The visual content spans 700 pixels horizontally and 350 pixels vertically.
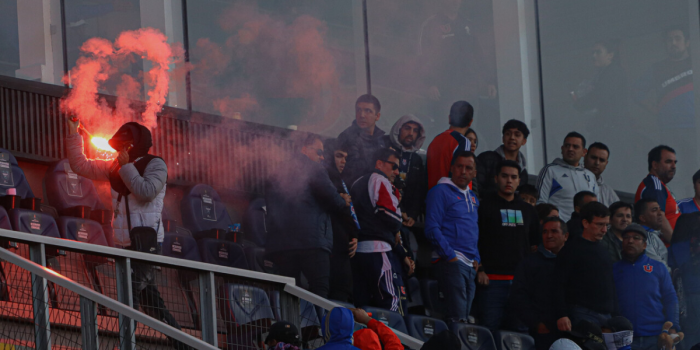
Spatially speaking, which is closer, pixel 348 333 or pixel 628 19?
pixel 348 333

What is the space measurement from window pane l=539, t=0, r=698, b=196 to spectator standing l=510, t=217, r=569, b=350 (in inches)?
162

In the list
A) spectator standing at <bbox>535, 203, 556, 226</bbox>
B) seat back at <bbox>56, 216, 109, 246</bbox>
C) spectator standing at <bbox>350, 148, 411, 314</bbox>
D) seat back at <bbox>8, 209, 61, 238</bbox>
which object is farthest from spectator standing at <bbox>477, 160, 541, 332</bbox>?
seat back at <bbox>8, 209, 61, 238</bbox>

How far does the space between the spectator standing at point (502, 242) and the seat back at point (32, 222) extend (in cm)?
271

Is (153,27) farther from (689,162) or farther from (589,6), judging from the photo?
(689,162)

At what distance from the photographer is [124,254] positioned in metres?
3.97

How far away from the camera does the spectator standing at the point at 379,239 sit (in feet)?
18.3

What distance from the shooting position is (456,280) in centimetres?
569

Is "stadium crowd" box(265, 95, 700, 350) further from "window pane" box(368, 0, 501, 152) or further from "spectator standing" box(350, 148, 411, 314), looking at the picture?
"window pane" box(368, 0, 501, 152)

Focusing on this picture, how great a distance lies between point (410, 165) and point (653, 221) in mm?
1846

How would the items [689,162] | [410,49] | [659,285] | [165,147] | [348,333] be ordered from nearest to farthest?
[348,333]
[659,285]
[165,147]
[410,49]
[689,162]

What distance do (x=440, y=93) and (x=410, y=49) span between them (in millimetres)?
509

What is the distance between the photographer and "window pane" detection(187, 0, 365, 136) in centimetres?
803

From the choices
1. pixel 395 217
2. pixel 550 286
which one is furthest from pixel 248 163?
pixel 550 286

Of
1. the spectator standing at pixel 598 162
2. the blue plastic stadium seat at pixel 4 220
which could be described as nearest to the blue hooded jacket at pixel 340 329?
the blue plastic stadium seat at pixel 4 220
